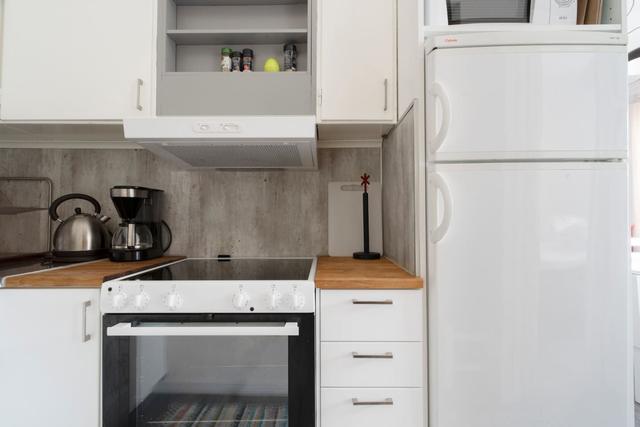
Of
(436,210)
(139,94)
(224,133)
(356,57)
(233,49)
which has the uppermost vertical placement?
(233,49)

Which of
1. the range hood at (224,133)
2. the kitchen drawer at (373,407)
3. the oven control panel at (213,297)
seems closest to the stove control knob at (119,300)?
the oven control panel at (213,297)

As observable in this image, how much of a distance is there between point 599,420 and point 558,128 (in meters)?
0.88

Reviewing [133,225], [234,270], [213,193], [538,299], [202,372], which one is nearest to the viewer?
[538,299]

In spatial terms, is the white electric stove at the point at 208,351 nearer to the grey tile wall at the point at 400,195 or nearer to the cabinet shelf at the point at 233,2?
the grey tile wall at the point at 400,195

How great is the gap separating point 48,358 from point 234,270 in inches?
25.5

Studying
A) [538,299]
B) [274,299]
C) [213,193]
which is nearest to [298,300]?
[274,299]

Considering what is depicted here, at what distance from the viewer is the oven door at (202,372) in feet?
3.54

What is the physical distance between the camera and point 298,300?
1069mm

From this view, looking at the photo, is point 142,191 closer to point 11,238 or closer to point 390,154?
point 11,238

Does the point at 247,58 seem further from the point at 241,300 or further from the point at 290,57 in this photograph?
the point at 241,300

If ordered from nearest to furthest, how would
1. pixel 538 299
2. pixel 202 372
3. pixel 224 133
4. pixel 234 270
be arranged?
1. pixel 538 299
2. pixel 202 372
3. pixel 224 133
4. pixel 234 270

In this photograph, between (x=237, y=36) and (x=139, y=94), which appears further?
(x=237, y=36)

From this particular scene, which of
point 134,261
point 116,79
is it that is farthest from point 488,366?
point 116,79

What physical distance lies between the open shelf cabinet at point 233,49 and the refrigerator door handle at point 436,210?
2.10ft
